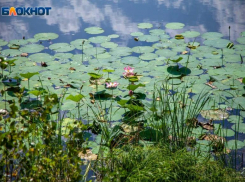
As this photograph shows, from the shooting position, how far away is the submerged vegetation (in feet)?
7.08

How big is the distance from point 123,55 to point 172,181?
231 cm

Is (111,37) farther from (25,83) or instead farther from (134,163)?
(134,163)

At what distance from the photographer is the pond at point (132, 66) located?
3.02 meters

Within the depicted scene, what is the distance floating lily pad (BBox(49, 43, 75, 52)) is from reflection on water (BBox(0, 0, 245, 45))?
0.37 metres

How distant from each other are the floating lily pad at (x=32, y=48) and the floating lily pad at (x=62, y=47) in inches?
5.2

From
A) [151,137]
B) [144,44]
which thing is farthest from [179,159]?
[144,44]

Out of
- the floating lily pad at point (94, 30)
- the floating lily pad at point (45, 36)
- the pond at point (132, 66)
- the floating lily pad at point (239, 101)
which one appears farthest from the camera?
the floating lily pad at point (94, 30)

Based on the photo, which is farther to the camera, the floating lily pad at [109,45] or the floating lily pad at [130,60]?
the floating lily pad at [109,45]

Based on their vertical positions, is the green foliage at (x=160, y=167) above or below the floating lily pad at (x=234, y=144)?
above

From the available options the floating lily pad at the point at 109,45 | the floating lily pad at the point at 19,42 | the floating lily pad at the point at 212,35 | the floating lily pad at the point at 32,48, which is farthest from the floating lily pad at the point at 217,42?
the floating lily pad at the point at 19,42

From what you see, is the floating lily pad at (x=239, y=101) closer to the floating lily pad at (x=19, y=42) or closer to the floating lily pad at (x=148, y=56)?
the floating lily pad at (x=148, y=56)

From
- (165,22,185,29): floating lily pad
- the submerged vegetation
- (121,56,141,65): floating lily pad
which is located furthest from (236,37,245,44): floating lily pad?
(121,56,141,65): floating lily pad

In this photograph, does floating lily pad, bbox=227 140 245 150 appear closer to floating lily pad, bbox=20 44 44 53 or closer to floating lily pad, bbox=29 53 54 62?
floating lily pad, bbox=29 53 54 62

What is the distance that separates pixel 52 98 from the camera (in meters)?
2.08
